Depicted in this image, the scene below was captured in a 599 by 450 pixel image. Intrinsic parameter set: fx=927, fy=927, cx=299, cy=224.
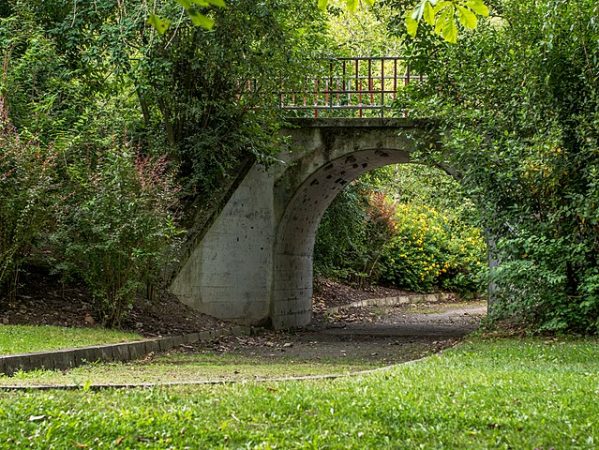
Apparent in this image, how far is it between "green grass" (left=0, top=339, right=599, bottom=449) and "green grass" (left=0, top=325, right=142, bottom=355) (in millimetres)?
3025

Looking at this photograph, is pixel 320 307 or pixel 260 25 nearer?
pixel 260 25

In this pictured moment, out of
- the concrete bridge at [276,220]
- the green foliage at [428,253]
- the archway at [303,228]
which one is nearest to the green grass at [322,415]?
the concrete bridge at [276,220]

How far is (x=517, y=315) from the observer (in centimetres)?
1432

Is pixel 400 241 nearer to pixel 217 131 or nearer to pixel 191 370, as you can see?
pixel 217 131

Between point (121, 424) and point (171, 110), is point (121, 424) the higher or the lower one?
the lower one

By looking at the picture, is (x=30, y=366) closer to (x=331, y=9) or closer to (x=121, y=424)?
(x=121, y=424)

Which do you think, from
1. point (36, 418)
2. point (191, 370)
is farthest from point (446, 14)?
point (191, 370)

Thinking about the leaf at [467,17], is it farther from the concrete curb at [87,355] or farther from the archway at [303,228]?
the archway at [303,228]

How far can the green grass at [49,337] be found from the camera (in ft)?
31.2

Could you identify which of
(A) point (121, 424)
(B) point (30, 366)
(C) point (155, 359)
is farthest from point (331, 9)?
(A) point (121, 424)

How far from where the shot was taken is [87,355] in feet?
32.5

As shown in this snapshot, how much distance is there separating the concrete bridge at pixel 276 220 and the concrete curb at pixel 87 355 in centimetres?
303

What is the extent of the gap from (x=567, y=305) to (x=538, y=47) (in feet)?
12.0

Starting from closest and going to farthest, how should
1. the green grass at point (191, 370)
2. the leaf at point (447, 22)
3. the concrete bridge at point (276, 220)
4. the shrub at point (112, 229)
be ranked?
the leaf at point (447, 22)
the green grass at point (191, 370)
the shrub at point (112, 229)
the concrete bridge at point (276, 220)
